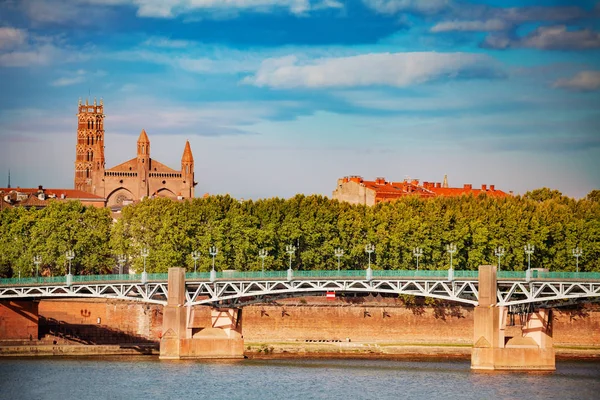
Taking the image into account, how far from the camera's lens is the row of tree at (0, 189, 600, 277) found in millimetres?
130000

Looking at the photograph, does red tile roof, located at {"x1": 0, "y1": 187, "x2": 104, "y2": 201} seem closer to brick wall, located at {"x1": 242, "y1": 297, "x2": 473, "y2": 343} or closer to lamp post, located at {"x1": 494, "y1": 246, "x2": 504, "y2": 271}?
brick wall, located at {"x1": 242, "y1": 297, "x2": 473, "y2": 343}

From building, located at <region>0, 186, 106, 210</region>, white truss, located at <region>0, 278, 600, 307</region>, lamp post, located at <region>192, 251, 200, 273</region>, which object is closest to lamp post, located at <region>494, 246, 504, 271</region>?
white truss, located at <region>0, 278, 600, 307</region>

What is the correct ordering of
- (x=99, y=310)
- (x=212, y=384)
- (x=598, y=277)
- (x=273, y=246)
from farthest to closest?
(x=273, y=246) → (x=99, y=310) → (x=598, y=277) → (x=212, y=384)

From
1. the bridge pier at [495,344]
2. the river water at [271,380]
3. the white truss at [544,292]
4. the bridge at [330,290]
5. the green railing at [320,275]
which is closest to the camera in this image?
the river water at [271,380]

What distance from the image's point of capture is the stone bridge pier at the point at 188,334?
111m

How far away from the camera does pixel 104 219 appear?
13700 cm

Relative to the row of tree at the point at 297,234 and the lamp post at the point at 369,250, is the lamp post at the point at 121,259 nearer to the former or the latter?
the row of tree at the point at 297,234

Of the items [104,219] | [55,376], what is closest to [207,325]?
[104,219]

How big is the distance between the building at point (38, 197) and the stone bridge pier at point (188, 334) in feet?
170

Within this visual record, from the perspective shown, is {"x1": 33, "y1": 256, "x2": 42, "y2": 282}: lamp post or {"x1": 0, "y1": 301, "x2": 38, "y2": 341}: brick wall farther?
{"x1": 33, "y1": 256, "x2": 42, "y2": 282}: lamp post

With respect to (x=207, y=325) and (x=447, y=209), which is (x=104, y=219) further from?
(x=447, y=209)

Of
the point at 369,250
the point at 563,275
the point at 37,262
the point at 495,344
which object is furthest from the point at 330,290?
the point at 37,262

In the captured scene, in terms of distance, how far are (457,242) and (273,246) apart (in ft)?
46.5

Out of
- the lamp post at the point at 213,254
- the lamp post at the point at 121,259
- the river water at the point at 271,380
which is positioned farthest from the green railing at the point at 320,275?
the lamp post at the point at 121,259
